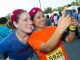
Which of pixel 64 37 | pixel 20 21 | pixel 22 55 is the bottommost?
pixel 22 55

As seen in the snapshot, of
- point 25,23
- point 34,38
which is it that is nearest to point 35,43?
point 34,38

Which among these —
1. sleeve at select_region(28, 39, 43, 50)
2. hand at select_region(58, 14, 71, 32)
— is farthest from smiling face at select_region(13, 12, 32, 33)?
hand at select_region(58, 14, 71, 32)

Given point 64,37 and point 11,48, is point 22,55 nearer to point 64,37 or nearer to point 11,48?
point 11,48

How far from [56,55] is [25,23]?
23.5 inches

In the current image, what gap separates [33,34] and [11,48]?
1.27 ft

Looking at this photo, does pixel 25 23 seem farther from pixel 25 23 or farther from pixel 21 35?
pixel 21 35

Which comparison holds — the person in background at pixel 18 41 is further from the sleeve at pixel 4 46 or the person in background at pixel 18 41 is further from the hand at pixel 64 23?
the hand at pixel 64 23

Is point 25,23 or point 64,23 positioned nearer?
point 64,23

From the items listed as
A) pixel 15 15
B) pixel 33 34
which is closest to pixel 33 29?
pixel 33 34

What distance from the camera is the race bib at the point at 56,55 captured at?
345cm

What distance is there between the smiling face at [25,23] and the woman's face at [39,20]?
0.27 feet

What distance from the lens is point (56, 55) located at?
11.5ft

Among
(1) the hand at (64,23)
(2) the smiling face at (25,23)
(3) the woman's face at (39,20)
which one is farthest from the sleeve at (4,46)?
(1) the hand at (64,23)

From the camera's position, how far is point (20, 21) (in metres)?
3.57
